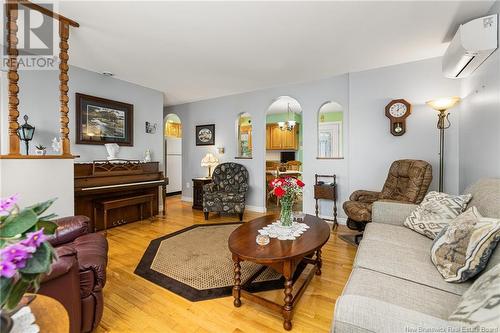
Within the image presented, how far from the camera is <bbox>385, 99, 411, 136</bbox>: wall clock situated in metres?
3.31

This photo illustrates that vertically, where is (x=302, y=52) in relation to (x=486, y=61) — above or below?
above

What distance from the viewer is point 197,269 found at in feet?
7.62

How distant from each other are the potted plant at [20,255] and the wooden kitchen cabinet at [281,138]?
675 centimetres

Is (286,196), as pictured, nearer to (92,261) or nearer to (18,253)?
(92,261)

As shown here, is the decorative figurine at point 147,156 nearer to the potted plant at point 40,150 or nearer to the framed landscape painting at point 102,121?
the framed landscape painting at point 102,121

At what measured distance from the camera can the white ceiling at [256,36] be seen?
2.10 meters

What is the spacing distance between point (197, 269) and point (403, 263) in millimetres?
1787

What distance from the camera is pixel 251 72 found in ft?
12.2

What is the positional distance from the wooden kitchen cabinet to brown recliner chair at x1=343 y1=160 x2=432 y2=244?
13.1 ft

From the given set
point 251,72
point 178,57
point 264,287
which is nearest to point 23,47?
point 178,57

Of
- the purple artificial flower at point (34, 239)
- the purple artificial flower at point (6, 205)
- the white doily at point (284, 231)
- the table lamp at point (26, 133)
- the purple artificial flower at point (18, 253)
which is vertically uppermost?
the table lamp at point (26, 133)

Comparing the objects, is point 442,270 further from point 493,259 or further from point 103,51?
point 103,51

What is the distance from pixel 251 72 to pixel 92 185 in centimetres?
292

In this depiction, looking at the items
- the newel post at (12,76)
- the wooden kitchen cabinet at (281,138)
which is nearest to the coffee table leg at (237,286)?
the newel post at (12,76)
